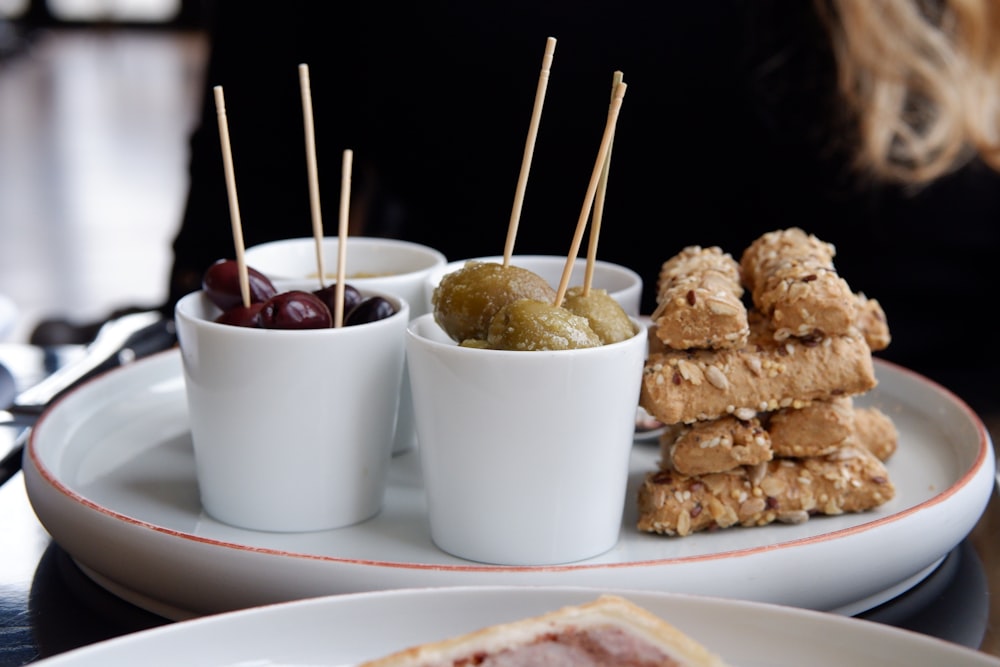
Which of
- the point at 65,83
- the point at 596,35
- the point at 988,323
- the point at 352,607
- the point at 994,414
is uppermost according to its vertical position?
the point at 596,35

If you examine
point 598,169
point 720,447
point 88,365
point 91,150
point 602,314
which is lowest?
point 91,150

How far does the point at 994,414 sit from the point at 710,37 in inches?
40.6

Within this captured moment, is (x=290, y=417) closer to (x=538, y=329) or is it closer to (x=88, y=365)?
(x=538, y=329)

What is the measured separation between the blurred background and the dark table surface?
678 mm

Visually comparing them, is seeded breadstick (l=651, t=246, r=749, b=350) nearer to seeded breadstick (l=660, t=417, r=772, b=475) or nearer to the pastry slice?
seeded breadstick (l=660, t=417, r=772, b=475)

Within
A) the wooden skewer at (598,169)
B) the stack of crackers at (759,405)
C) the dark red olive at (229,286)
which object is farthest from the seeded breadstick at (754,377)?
the dark red olive at (229,286)

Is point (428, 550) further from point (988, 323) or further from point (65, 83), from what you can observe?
point (65, 83)

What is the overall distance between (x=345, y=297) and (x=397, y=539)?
9.3 inches

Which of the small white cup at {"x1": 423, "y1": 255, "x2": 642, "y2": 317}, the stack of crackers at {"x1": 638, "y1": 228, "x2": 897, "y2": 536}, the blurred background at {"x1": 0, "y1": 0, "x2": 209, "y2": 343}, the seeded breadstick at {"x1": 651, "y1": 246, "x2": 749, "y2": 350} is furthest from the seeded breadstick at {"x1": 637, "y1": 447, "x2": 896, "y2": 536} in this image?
the blurred background at {"x1": 0, "y1": 0, "x2": 209, "y2": 343}

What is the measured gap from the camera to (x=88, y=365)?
1.34m

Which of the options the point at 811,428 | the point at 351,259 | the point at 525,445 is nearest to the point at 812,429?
the point at 811,428

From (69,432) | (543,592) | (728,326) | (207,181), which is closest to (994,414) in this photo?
(728,326)

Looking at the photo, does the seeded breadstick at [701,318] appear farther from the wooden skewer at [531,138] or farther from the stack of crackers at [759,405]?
the wooden skewer at [531,138]

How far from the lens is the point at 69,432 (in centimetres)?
110
